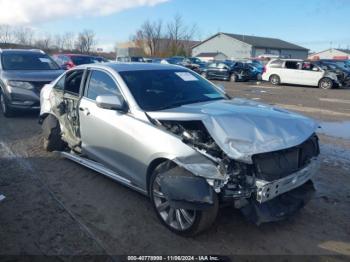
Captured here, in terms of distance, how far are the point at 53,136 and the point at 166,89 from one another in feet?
8.49

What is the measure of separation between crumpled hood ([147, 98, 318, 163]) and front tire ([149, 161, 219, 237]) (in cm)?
52

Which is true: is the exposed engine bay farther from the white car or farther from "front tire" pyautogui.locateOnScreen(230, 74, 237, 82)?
"front tire" pyautogui.locateOnScreen(230, 74, 237, 82)

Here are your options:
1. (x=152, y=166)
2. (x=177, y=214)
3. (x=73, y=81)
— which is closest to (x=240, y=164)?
(x=177, y=214)

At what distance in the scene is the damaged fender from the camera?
3479 mm

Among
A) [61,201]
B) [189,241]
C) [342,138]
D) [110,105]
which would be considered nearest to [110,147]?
[110,105]

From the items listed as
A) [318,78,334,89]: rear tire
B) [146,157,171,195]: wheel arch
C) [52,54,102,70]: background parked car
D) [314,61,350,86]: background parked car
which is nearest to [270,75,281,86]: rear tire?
[314,61,350,86]: background parked car

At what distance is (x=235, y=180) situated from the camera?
3535 millimetres

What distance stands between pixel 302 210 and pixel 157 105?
7.07 feet

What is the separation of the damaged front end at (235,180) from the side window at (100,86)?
1504 millimetres

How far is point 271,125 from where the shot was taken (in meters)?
3.82

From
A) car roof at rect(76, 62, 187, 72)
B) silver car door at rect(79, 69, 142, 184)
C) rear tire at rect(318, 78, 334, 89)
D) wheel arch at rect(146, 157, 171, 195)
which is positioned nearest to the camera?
wheel arch at rect(146, 157, 171, 195)

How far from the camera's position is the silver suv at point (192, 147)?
352cm

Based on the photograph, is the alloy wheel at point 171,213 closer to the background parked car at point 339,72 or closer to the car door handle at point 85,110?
the car door handle at point 85,110

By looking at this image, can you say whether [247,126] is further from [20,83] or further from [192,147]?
[20,83]
